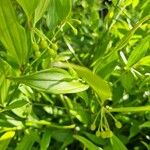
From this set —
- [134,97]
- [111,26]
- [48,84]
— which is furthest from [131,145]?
[48,84]

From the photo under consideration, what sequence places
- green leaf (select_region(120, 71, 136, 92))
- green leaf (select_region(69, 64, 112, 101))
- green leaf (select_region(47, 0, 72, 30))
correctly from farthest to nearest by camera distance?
green leaf (select_region(120, 71, 136, 92)) → green leaf (select_region(47, 0, 72, 30)) → green leaf (select_region(69, 64, 112, 101))

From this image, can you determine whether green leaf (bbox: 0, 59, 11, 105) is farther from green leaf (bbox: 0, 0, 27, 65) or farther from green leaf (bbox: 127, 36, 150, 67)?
green leaf (bbox: 127, 36, 150, 67)

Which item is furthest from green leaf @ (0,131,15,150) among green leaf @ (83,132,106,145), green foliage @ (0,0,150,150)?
green leaf @ (83,132,106,145)

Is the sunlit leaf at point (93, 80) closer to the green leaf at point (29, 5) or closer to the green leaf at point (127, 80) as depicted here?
the green leaf at point (29, 5)

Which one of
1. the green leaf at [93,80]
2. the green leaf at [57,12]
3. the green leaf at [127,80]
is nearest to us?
the green leaf at [93,80]

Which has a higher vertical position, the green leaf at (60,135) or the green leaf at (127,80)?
the green leaf at (127,80)

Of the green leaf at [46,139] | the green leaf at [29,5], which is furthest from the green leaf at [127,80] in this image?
the green leaf at [29,5]

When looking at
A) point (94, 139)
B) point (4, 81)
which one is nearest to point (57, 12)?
point (4, 81)

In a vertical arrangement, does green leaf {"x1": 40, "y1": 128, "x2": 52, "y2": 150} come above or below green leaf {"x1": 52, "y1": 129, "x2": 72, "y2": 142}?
above
